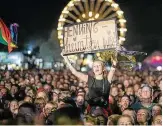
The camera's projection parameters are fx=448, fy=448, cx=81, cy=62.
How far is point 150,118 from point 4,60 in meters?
12.3

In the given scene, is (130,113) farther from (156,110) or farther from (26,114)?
(26,114)

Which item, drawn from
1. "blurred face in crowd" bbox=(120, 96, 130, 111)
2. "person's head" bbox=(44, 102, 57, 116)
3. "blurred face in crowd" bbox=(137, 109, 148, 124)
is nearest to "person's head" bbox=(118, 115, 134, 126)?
"blurred face in crowd" bbox=(137, 109, 148, 124)

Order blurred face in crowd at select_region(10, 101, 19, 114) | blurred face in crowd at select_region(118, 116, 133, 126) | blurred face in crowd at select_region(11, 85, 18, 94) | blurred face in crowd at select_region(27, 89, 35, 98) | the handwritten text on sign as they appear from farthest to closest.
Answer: blurred face in crowd at select_region(11, 85, 18, 94) → the handwritten text on sign → blurred face in crowd at select_region(27, 89, 35, 98) → blurred face in crowd at select_region(10, 101, 19, 114) → blurred face in crowd at select_region(118, 116, 133, 126)

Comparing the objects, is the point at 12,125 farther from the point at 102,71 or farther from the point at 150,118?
the point at 102,71

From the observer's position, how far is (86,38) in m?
6.64

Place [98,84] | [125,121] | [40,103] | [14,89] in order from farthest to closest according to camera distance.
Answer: [14,89] → [98,84] → [40,103] → [125,121]

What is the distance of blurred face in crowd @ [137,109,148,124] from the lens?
14.6 feet


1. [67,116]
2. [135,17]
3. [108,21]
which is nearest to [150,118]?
[67,116]

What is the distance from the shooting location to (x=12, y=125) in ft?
11.6

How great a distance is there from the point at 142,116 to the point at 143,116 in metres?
0.01

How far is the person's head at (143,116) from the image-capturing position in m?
4.45

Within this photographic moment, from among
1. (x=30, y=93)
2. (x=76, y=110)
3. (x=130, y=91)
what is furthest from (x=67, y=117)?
(x=130, y=91)

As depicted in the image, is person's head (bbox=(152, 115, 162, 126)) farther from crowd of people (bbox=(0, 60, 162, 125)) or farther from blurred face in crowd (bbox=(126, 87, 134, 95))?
blurred face in crowd (bbox=(126, 87, 134, 95))

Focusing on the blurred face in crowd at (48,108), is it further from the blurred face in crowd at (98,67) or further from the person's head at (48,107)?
the blurred face in crowd at (98,67)
